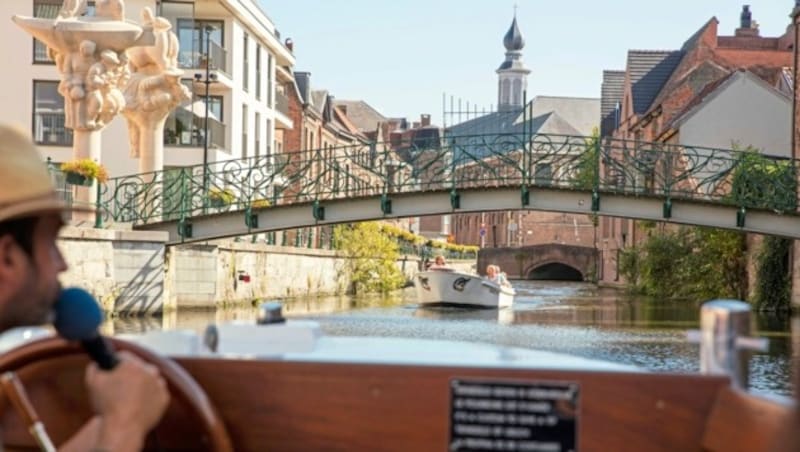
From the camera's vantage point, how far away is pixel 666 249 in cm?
3750

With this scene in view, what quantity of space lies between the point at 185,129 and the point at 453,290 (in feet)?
25.2

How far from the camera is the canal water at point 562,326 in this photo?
636 inches

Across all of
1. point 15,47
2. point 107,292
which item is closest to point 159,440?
point 107,292

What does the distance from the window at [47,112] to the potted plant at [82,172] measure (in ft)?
34.8

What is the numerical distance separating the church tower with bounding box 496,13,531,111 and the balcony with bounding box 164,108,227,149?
109835 mm

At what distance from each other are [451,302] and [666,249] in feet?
20.7

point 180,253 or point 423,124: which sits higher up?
point 423,124

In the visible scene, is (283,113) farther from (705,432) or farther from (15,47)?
(705,432)

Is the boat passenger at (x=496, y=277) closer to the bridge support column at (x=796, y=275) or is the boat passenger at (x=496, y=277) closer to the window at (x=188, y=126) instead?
the window at (x=188, y=126)

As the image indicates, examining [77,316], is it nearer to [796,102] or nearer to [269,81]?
[796,102]

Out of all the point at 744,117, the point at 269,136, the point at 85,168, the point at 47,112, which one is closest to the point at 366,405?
the point at 85,168

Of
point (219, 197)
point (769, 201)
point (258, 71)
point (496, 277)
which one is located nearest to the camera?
point (769, 201)

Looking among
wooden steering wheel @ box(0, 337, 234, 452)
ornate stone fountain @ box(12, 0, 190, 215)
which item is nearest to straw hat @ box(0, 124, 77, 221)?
wooden steering wheel @ box(0, 337, 234, 452)

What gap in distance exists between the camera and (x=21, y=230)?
1884 millimetres
